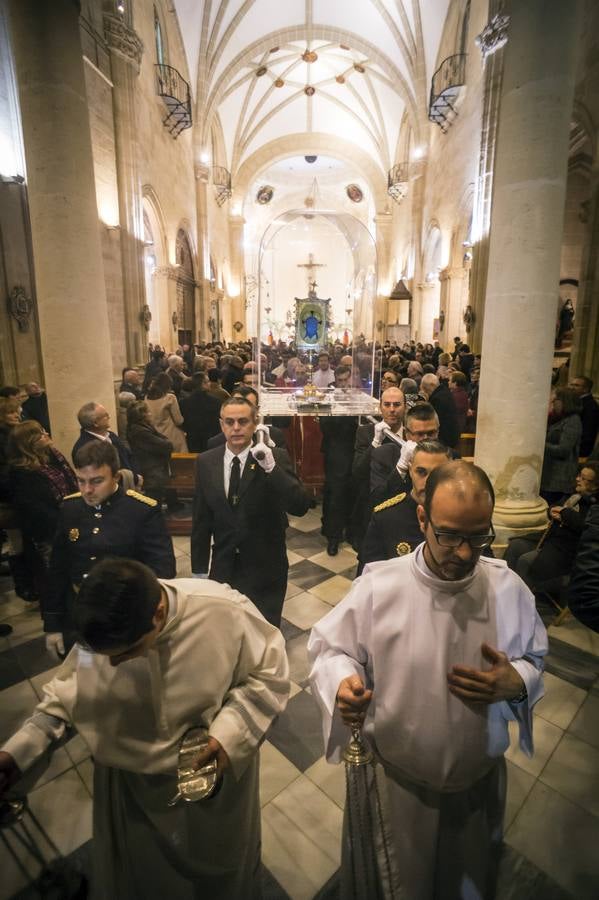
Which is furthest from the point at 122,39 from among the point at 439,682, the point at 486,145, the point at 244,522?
Answer: the point at 439,682

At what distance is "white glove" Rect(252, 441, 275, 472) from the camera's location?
2.94 metres

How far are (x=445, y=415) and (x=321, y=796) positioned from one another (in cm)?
454

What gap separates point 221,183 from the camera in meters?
24.5

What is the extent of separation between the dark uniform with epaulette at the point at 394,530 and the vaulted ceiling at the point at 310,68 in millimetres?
20007

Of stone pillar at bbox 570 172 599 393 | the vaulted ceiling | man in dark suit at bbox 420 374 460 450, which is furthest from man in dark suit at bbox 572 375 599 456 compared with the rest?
the vaulted ceiling

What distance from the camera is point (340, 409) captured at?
634 cm

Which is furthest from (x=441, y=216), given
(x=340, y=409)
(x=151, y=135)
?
(x=340, y=409)

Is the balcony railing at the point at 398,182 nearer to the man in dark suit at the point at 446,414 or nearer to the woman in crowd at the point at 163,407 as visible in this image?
the man in dark suit at the point at 446,414

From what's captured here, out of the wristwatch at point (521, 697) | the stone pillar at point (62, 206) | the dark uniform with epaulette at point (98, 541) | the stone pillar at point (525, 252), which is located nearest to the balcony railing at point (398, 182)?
the stone pillar at point (525, 252)

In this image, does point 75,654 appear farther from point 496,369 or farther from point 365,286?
point 365,286

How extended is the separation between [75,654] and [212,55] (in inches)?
905

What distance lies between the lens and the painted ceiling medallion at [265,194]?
32812mm

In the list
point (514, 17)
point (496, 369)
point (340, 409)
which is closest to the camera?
point (514, 17)

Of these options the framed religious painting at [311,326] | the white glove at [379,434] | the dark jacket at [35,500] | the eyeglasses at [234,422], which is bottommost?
the dark jacket at [35,500]
